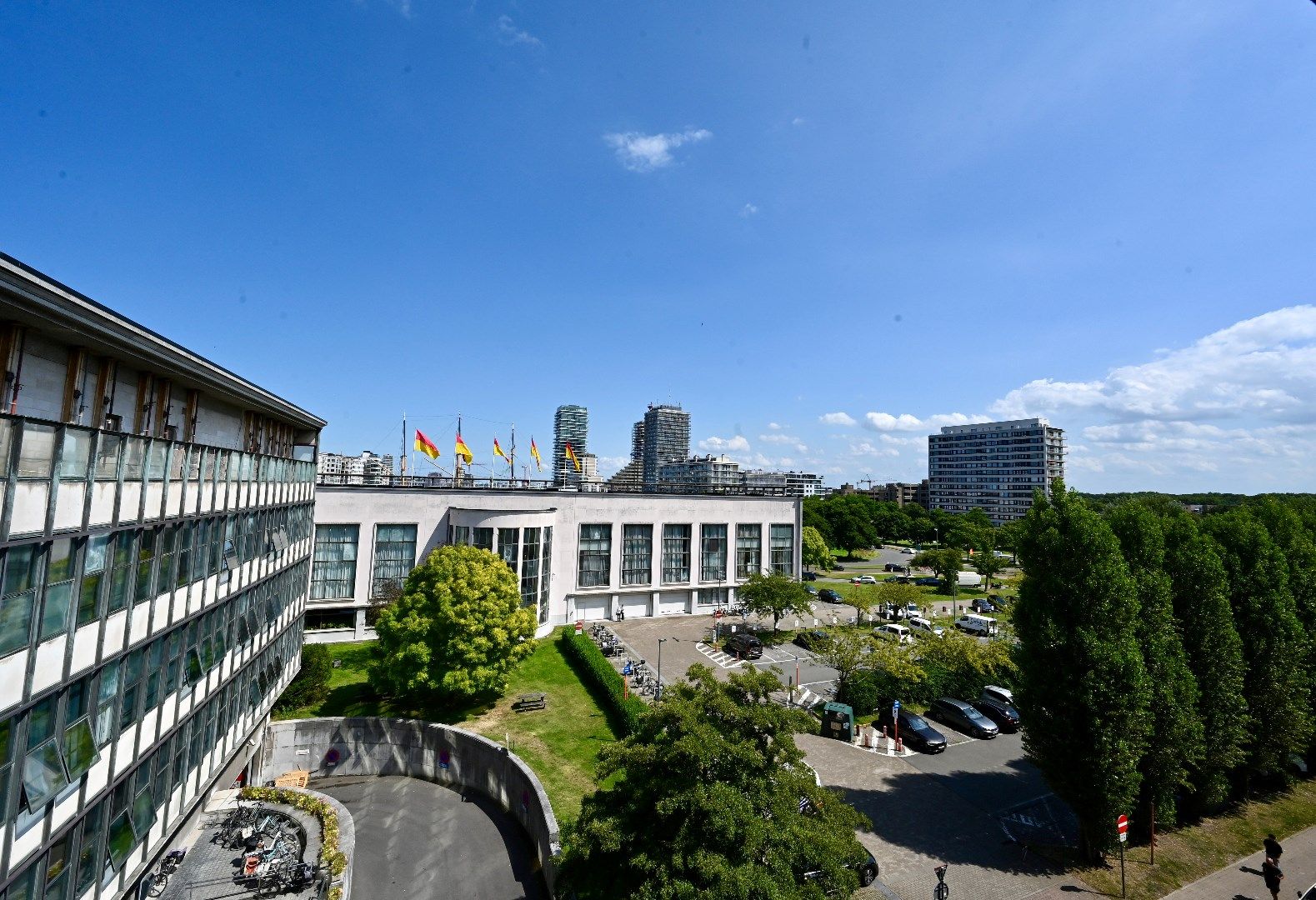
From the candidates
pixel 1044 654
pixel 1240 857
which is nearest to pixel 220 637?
pixel 1044 654

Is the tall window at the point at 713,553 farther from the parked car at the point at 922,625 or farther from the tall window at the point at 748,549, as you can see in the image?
the parked car at the point at 922,625

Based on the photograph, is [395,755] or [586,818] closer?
[586,818]

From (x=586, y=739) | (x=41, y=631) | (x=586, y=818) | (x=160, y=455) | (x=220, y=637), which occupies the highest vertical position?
(x=160, y=455)

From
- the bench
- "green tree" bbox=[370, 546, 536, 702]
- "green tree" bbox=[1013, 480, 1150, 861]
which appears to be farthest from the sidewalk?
"green tree" bbox=[370, 546, 536, 702]

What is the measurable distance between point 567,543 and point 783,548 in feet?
75.9

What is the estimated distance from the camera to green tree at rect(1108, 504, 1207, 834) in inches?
740

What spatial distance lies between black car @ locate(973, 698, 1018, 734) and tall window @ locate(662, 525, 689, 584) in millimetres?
26832

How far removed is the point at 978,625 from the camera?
49.9 m

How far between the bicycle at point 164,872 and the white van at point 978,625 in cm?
5233

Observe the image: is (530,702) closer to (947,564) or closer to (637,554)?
(637,554)

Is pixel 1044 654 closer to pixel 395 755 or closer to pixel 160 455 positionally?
pixel 160 455

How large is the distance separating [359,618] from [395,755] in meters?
17.9

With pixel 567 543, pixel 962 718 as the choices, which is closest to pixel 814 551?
pixel 567 543

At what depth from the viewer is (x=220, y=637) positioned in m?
20.3
